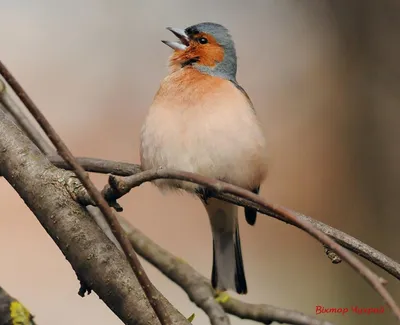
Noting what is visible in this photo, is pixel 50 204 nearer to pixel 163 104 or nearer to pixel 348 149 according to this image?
pixel 163 104

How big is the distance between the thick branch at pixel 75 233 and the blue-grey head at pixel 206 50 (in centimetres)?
74

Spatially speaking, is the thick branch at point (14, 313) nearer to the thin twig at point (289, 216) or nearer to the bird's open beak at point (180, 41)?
the thin twig at point (289, 216)

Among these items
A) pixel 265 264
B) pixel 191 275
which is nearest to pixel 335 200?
pixel 265 264

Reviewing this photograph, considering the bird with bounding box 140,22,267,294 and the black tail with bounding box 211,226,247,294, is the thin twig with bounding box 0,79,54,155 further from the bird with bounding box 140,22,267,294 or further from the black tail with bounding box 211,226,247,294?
the black tail with bounding box 211,226,247,294

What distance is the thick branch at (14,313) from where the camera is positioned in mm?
1244

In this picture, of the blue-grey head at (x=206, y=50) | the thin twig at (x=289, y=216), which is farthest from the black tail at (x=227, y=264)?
the thin twig at (x=289, y=216)

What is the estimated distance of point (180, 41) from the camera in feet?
6.44

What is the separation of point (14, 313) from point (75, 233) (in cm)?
20

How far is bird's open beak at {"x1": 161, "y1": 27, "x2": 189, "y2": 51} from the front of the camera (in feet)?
6.33

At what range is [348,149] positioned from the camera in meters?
2.69

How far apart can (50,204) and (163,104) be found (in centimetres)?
58
